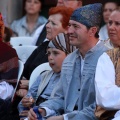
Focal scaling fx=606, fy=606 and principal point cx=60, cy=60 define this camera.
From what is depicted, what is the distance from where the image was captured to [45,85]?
5.61 m

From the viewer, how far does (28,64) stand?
264 inches

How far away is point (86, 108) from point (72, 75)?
15.6 inches

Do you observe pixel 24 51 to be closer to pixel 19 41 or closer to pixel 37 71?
pixel 19 41

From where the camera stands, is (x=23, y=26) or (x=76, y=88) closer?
(x=76, y=88)

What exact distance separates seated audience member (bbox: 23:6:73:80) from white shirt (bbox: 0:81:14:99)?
2.41 ft

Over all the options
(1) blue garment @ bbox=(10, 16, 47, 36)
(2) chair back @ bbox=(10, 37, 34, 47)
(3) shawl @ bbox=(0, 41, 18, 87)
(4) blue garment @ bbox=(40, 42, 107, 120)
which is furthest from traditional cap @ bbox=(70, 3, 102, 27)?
(1) blue garment @ bbox=(10, 16, 47, 36)

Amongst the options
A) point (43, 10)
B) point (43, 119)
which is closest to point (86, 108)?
point (43, 119)

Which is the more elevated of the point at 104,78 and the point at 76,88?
the point at 104,78

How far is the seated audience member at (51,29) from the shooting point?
6338 millimetres

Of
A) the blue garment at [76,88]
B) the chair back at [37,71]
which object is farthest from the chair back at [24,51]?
the blue garment at [76,88]

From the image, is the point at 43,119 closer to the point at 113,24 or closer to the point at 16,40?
the point at 113,24

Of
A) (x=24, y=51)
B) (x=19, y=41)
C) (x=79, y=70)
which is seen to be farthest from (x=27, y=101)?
(x=19, y=41)

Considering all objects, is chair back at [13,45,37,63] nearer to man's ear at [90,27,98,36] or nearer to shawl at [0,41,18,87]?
shawl at [0,41,18,87]

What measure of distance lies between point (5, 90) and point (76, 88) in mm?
1003
